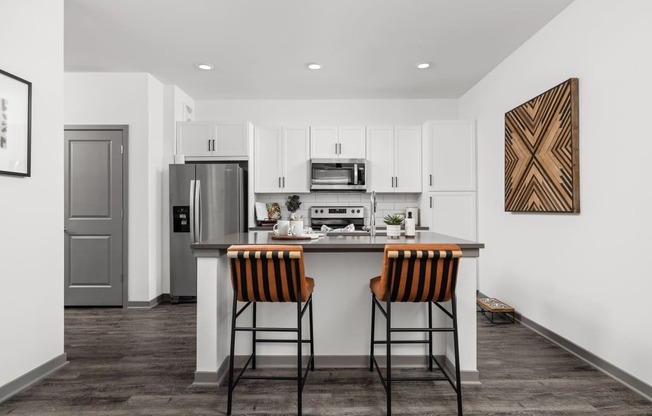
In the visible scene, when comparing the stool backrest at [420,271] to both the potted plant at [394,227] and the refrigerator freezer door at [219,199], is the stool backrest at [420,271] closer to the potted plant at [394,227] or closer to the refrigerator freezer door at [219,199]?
the potted plant at [394,227]

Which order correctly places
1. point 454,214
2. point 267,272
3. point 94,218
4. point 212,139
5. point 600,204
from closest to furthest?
point 267,272
point 600,204
point 94,218
point 454,214
point 212,139

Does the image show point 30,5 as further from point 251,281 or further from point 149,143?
point 251,281

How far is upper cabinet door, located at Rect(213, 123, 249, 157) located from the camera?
4.66 meters

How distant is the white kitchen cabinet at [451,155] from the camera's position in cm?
455

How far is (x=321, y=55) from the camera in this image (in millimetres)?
3645

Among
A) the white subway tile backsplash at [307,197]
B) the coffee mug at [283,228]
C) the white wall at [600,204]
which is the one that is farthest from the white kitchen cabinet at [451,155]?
the coffee mug at [283,228]

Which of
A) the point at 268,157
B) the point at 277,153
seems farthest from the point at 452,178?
the point at 268,157

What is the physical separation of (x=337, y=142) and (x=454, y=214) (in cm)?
178

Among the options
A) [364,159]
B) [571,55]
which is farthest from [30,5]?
[571,55]

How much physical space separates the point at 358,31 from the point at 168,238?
323 cm

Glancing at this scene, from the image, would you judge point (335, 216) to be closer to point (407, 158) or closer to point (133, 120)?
point (407, 158)

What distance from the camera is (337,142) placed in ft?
15.8

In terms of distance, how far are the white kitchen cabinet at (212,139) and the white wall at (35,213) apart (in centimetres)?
202

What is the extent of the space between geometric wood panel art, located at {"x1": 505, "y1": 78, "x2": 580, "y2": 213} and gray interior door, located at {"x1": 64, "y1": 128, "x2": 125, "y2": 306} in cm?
426
